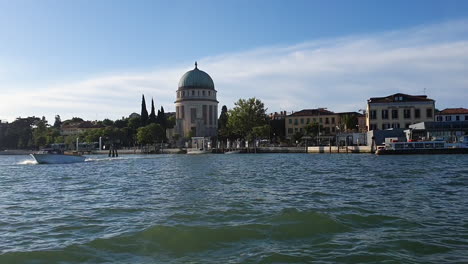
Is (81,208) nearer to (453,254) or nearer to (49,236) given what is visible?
(49,236)

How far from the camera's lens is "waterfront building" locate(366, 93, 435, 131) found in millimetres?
66750

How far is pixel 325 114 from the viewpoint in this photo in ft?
295

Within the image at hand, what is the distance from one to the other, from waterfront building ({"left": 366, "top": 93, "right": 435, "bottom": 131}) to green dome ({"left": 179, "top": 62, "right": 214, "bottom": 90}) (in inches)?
1630

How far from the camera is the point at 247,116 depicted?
8362cm

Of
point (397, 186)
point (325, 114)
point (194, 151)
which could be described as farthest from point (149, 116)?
point (397, 186)

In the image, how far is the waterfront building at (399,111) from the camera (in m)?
66.8

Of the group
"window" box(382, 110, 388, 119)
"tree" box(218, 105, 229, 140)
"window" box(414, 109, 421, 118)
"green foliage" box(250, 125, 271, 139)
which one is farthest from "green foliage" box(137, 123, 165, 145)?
"window" box(414, 109, 421, 118)

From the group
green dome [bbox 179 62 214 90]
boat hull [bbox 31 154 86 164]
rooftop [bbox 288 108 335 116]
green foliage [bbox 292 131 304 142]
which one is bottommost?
boat hull [bbox 31 154 86 164]

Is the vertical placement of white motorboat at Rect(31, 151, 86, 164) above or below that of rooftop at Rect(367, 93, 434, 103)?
below

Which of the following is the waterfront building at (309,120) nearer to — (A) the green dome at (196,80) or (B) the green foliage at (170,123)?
(A) the green dome at (196,80)

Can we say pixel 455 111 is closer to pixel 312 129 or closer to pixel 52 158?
pixel 312 129

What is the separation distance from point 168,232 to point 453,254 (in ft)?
16.3

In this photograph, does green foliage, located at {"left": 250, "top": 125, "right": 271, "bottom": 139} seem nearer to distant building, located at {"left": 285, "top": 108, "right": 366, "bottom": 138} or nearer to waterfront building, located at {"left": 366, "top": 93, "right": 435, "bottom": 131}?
distant building, located at {"left": 285, "top": 108, "right": 366, "bottom": 138}

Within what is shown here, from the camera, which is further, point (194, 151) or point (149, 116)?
point (149, 116)
